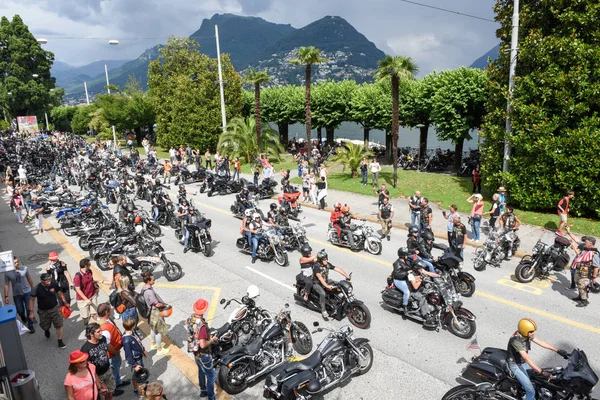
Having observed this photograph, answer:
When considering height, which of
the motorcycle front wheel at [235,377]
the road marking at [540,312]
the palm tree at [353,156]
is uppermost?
the palm tree at [353,156]

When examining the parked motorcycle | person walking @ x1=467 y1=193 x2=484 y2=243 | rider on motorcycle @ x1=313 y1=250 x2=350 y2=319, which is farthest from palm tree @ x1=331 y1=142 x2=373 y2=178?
rider on motorcycle @ x1=313 y1=250 x2=350 y2=319

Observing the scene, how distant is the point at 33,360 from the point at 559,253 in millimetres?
12463

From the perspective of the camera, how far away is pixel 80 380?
579cm

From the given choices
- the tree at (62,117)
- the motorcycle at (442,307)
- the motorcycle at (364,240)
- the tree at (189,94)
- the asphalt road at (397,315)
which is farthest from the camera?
the tree at (62,117)

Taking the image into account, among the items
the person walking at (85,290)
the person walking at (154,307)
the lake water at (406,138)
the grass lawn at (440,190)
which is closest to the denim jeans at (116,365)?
the person walking at (154,307)

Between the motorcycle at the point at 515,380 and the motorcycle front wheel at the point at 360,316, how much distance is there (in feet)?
8.16

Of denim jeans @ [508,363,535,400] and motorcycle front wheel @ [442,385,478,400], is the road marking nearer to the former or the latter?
denim jeans @ [508,363,535,400]

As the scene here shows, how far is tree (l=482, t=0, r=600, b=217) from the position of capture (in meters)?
15.2

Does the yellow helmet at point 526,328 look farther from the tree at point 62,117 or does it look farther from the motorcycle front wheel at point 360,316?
the tree at point 62,117

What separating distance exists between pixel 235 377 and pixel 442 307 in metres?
4.50

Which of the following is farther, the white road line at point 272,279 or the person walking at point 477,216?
the person walking at point 477,216

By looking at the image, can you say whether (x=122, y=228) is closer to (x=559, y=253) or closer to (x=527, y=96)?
(x=559, y=253)

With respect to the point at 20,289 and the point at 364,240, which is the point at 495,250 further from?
the point at 20,289

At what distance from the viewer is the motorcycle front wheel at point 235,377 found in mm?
6973
